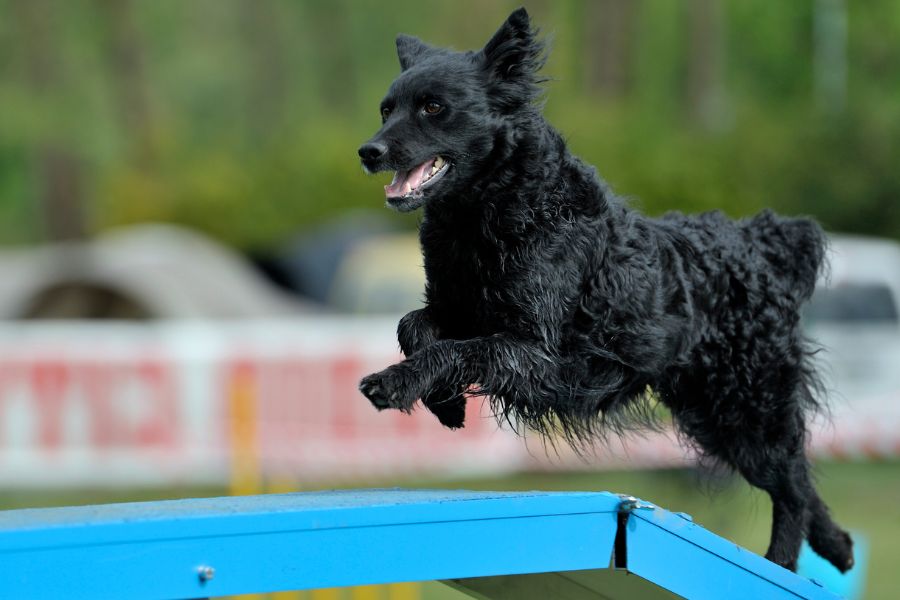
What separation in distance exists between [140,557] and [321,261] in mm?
18391

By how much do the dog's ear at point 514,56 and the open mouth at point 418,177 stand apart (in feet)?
0.94

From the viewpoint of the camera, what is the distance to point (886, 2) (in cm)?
2388

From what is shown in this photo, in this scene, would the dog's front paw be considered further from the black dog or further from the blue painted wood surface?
the blue painted wood surface

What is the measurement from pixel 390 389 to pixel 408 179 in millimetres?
574

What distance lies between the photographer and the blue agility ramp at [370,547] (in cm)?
284

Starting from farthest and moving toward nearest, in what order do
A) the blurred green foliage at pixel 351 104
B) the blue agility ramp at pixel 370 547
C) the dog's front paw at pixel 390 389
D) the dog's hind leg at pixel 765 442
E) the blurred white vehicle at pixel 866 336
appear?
the blurred green foliage at pixel 351 104 → the blurred white vehicle at pixel 866 336 → the dog's hind leg at pixel 765 442 → the dog's front paw at pixel 390 389 → the blue agility ramp at pixel 370 547

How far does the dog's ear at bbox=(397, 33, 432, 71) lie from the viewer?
12.3 feet

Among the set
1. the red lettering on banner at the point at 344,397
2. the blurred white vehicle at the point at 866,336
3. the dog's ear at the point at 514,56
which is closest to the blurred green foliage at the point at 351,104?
the blurred white vehicle at the point at 866,336

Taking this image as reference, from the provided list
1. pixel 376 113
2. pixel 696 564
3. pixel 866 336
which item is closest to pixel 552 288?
pixel 696 564

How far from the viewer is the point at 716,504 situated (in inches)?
336

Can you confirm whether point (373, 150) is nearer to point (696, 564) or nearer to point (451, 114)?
point (451, 114)

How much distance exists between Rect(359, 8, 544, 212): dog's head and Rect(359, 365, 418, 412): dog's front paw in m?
0.44

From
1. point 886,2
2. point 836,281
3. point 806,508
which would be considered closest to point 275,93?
point 886,2

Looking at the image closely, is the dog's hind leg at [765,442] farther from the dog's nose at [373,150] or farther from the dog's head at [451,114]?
the dog's nose at [373,150]
